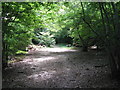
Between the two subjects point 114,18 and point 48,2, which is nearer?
point 114,18

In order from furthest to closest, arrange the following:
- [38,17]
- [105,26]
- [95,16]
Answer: [95,16]
[38,17]
[105,26]

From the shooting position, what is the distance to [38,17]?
6234 mm

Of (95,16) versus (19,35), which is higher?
(95,16)

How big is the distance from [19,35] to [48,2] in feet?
8.82

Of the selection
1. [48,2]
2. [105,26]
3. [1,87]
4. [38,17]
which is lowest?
[1,87]

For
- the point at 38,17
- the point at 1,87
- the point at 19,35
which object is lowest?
the point at 1,87

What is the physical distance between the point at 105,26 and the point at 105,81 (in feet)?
6.18

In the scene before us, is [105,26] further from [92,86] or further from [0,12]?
[0,12]

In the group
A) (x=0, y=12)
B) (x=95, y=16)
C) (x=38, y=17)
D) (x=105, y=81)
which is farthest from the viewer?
(x=95, y=16)

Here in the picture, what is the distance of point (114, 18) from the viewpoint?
4188mm

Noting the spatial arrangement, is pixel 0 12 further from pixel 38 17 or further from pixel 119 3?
pixel 119 3

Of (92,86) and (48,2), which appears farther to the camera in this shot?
(48,2)

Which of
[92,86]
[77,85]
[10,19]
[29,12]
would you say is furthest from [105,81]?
[10,19]

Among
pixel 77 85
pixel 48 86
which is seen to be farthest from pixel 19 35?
pixel 77 85
